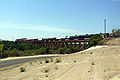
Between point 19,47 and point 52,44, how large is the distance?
2038 centimetres

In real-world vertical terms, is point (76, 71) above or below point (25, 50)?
above

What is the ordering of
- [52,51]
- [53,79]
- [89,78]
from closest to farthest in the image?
[89,78]
[53,79]
[52,51]

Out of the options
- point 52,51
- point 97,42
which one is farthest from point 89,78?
point 52,51

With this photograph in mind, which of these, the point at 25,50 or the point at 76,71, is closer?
the point at 76,71

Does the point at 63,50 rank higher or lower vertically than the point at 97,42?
lower

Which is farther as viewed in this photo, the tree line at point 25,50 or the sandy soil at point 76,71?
the tree line at point 25,50

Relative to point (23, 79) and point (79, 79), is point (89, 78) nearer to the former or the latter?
point (79, 79)

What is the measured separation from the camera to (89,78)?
394 inches

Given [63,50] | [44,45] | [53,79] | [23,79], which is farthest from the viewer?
[44,45]

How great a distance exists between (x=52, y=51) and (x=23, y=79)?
71.4 metres

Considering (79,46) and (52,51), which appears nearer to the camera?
(79,46)

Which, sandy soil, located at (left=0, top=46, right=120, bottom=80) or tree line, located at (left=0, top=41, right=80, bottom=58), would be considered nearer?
sandy soil, located at (left=0, top=46, right=120, bottom=80)

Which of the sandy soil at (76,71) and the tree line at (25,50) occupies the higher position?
the sandy soil at (76,71)

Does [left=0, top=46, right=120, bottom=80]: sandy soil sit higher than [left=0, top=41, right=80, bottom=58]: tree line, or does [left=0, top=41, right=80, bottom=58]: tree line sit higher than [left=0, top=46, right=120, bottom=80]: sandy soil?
[left=0, top=46, right=120, bottom=80]: sandy soil
